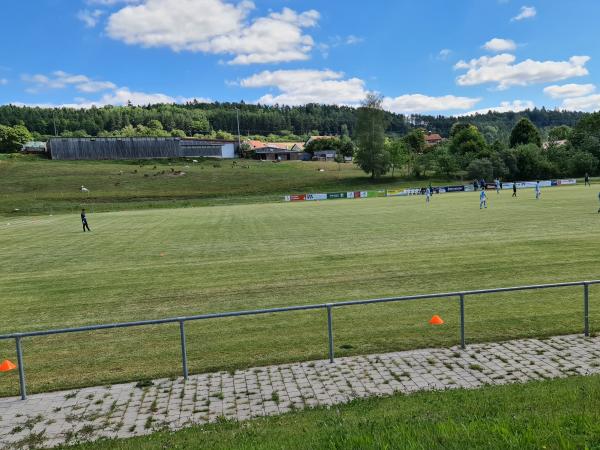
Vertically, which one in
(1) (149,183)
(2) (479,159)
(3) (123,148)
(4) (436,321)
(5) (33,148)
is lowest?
(4) (436,321)

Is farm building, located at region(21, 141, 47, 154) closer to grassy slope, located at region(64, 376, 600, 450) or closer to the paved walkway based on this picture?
the paved walkway

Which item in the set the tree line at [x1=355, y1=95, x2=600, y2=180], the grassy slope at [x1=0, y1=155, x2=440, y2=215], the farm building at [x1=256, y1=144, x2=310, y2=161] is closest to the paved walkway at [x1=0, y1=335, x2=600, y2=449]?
the grassy slope at [x1=0, y1=155, x2=440, y2=215]

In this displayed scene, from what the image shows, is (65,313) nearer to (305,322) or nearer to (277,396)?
(305,322)

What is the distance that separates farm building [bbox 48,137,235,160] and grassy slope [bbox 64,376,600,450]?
142 metres

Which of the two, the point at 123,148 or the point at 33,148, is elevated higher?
the point at 33,148

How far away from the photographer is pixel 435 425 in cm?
524

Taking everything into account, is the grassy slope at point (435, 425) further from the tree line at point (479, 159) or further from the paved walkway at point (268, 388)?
the tree line at point (479, 159)

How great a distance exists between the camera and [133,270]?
62.7 ft

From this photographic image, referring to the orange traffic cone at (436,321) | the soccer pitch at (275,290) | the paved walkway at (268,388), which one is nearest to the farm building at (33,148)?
the soccer pitch at (275,290)

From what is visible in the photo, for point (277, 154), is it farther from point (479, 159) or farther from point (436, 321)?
point (436, 321)

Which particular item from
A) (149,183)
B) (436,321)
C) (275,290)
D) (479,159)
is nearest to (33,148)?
(149,183)

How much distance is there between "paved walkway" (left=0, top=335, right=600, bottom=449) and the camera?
661 centimetres

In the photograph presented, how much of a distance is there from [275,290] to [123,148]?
13563 cm

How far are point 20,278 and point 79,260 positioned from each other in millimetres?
3733
